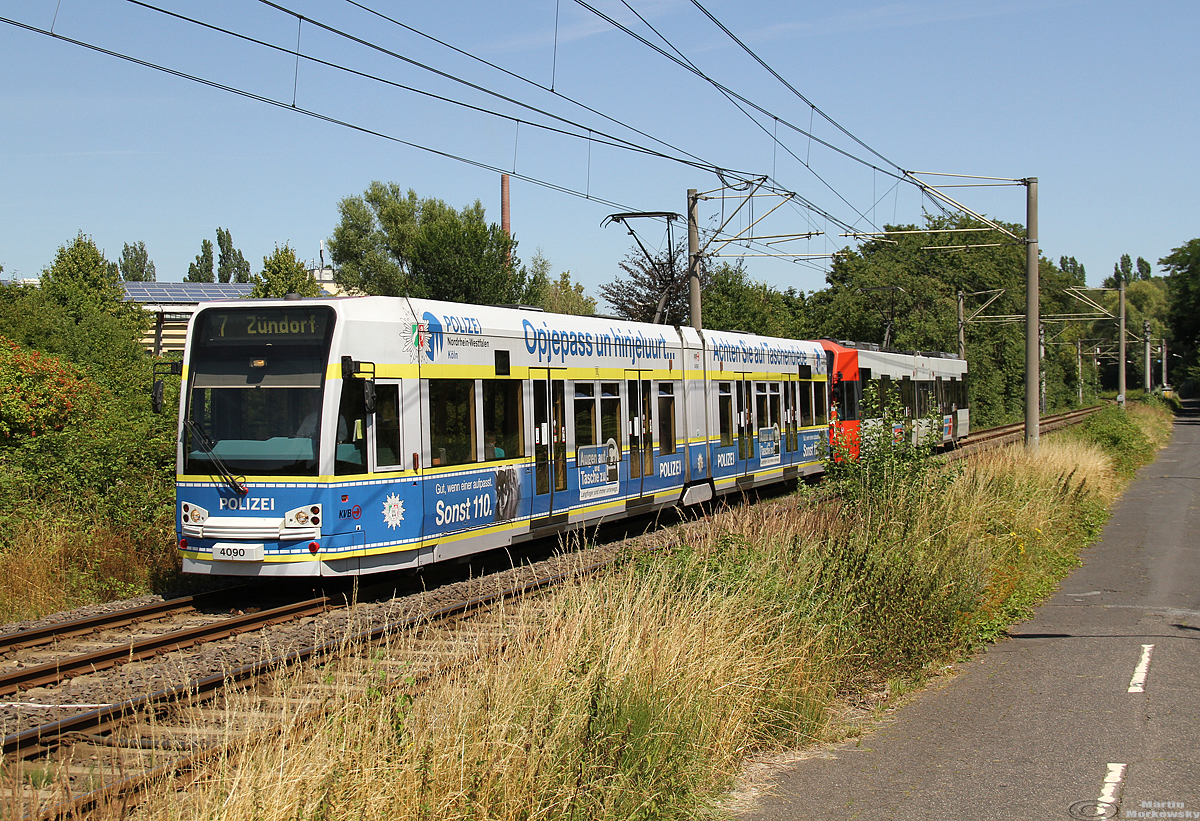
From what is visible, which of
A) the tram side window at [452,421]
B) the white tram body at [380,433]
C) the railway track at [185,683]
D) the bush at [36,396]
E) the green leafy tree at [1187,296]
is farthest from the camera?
the green leafy tree at [1187,296]

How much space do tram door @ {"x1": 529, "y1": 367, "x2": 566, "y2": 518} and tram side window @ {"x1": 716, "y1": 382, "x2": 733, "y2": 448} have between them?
5.32m

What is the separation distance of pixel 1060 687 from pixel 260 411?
302 inches

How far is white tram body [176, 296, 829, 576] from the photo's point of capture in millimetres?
10312

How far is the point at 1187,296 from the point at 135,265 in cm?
10499

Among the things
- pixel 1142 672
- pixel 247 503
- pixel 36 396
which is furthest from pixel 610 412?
pixel 36 396

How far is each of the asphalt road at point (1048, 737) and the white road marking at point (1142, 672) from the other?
15 mm

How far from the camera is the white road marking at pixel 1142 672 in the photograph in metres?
7.75

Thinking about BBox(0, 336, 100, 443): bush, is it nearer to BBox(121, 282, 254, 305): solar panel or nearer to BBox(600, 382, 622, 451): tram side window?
BBox(600, 382, 622, 451): tram side window

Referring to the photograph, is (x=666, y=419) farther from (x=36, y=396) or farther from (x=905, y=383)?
(x=905, y=383)

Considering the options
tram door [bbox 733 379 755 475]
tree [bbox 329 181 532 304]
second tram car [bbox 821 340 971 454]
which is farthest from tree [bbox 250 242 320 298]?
tram door [bbox 733 379 755 475]

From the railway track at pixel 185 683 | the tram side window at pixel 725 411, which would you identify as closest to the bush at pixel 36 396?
the railway track at pixel 185 683

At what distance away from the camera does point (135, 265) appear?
119062mm

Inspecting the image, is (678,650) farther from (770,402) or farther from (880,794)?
(770,402)

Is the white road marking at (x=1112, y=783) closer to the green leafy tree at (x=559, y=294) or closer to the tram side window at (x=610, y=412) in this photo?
A: the tram side window at (x=610, y=412)
